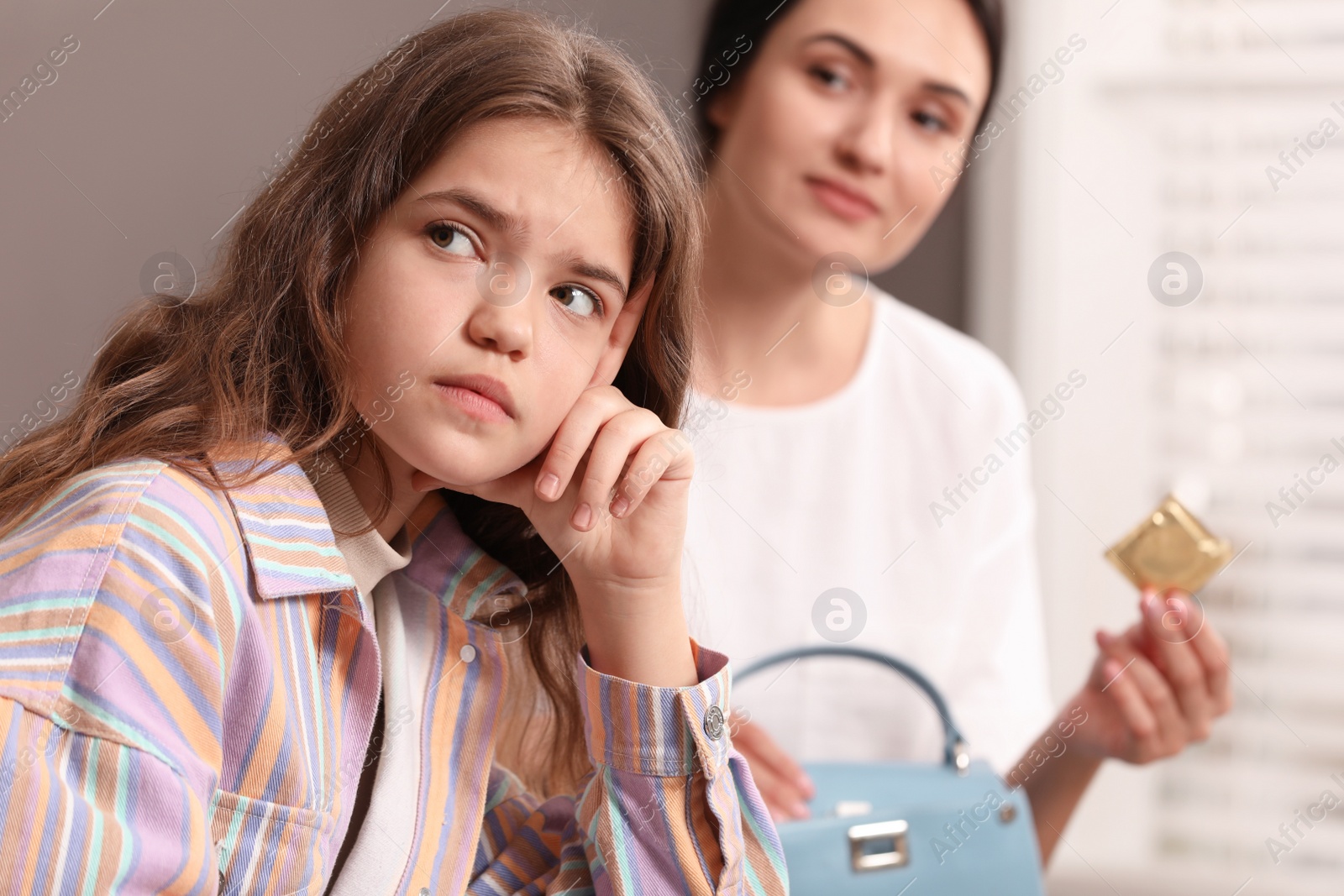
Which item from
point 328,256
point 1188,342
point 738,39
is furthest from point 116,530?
point 1188,342

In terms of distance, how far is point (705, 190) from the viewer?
115cm

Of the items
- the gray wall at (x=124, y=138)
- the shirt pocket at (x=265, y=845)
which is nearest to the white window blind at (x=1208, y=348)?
the gray wall at (x=124, y=138)

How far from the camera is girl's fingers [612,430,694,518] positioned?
0.58 m

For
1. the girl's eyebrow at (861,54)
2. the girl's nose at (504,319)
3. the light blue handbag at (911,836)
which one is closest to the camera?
the girl's nose at (504,319)

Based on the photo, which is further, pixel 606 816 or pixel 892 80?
pixel 892 80

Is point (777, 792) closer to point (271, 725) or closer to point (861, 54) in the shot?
point (271, 725)

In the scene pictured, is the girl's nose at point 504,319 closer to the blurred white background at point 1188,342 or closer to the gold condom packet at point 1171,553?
the gold condom packet at point 1171,553

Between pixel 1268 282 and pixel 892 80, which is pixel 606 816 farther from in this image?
pixel 1268 282

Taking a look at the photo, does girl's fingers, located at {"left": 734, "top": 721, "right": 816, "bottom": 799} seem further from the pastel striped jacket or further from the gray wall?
the gray wall

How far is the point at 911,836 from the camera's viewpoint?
849 mm

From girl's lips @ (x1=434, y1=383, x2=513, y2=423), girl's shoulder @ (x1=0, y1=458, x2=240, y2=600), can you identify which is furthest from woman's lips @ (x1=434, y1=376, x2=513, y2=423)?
girl's shoulder @ (x1=0, y1=458, x2=240, y2=600)

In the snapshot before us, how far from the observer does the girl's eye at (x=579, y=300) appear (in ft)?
1.83

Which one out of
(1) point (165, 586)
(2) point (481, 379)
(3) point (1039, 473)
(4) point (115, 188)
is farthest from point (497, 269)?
(3) point (1039, 473)

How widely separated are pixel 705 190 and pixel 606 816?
2.40 ft
